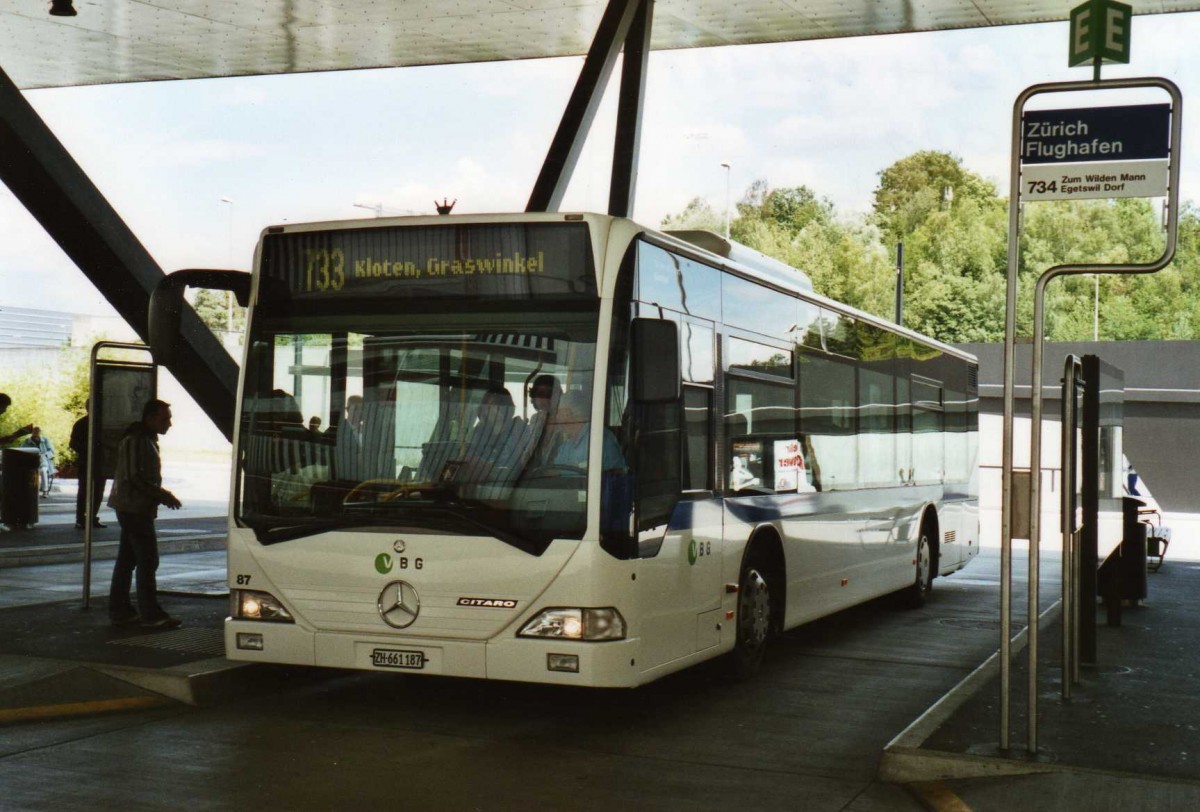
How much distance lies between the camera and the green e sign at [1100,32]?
289 inches

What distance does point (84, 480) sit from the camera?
56.4ft

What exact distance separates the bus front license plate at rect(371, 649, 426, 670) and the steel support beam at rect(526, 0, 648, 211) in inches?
320

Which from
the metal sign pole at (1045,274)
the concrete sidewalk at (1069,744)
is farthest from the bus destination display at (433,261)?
the concrete sidewalk at (1069,744)

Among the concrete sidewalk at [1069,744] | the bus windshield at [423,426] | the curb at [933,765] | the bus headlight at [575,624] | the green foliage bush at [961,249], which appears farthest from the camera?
the green foliage bush at [961,249]

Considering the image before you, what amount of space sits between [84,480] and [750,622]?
9977 mm

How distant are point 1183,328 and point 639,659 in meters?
86.4

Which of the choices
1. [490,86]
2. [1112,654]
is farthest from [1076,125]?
[490,86]

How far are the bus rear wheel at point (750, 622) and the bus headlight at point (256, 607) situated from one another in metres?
2.98

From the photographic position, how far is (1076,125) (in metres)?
7.46

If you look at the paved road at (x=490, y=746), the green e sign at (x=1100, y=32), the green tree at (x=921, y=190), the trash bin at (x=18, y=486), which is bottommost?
the paved road at (x=490, y=746)

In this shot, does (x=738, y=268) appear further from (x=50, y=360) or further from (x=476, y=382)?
(x=50, y=360)

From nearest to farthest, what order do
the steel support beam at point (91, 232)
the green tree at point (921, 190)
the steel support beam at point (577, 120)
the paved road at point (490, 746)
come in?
1. the paved road at point (490, 746)
2. the steel support beam at point (91, 232)
3. the steel support beam at point (577, 120)
4. the green tree at point (921, 190)

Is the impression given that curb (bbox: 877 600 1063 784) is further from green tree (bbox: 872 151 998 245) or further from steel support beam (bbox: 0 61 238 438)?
green tree (bbox: 872 151 998 245)

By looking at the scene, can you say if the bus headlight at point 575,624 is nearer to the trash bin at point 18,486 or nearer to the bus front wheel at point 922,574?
the bus front wheel at point 922,574
